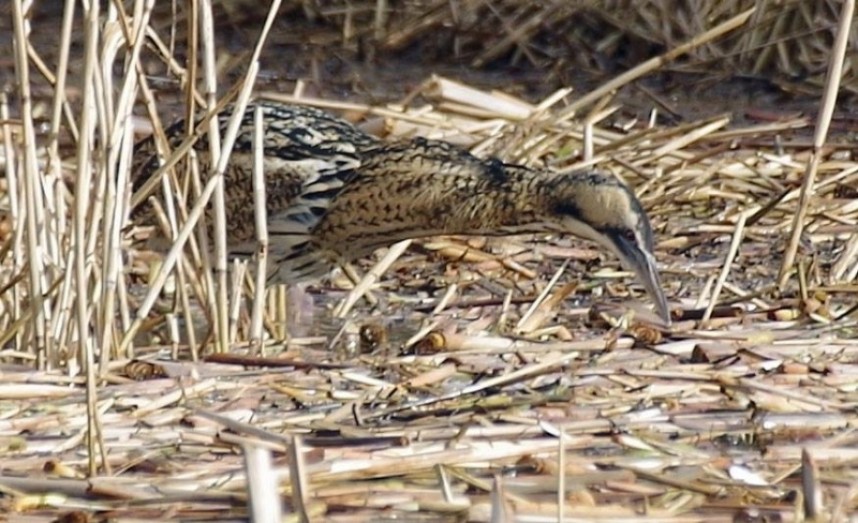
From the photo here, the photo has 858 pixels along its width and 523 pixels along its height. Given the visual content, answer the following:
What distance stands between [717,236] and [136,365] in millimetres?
2850

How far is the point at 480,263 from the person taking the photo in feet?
23.0

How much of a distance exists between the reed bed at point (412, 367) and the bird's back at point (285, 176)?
0.59 ft

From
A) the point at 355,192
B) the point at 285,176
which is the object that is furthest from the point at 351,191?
the point at 285,176

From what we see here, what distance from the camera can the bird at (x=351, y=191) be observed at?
6.30 metres

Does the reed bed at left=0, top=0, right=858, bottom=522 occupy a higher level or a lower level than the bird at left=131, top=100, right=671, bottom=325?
lower

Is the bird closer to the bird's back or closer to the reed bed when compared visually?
the bird's back

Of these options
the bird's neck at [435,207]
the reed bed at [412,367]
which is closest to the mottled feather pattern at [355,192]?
the bird's neck at [435,207]

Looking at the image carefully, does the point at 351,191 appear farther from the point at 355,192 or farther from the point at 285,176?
the point at 285,176

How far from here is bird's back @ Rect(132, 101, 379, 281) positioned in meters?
6.57

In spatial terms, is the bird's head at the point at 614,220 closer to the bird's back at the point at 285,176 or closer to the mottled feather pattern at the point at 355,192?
the mottled feather pattern at the point at 355,192

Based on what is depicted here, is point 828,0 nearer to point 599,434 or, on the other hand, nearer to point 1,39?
point 1,39

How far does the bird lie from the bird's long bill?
0.92ft

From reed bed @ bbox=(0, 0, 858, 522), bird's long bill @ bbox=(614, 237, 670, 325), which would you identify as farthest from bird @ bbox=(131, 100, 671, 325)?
bird's long bill @ bbox=(614, 237, 670, 325)

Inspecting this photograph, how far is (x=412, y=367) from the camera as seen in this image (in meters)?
4.89
